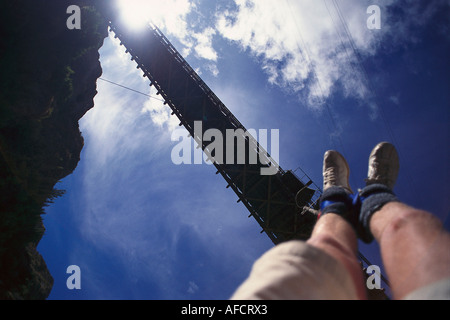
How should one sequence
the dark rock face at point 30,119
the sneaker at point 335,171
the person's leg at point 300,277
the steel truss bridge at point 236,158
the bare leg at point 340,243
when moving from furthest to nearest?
the steel truss bridge at point 236,158, the dark rock face at point 30,119, the sneaker at point 335,171, the bare leg at point 340,243, the person's leg at point 300,277

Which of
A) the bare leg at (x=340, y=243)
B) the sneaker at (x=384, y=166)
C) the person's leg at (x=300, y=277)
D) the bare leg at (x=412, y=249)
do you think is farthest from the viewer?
the sneaker at (x=384, y=166)

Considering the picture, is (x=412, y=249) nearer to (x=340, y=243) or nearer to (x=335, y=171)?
(x=340, y=243)

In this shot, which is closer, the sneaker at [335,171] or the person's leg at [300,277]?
the person's leg at [300,277]

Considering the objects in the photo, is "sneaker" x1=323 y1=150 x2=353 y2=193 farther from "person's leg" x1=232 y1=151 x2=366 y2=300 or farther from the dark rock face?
the dark rock face

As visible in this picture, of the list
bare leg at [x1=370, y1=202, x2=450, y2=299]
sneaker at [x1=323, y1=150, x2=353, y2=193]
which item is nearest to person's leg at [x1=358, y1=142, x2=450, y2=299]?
bare leg at [x1=370, y1=202, x2=450, y2=299]

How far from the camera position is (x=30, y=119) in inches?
Answer: 322

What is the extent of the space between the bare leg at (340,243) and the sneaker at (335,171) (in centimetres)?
173

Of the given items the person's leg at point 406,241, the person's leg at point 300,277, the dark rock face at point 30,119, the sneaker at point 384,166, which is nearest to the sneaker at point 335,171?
the sneaker at point 384,166

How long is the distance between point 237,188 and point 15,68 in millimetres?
9401

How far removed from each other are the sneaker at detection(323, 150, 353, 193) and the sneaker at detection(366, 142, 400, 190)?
483 mm

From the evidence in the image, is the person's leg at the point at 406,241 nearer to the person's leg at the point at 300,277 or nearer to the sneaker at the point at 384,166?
the person's leg at the point at 300,277

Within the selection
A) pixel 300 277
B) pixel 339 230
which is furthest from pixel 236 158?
pixel 300 277

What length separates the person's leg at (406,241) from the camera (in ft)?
3.74

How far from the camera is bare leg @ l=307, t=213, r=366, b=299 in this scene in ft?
4.57
